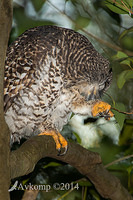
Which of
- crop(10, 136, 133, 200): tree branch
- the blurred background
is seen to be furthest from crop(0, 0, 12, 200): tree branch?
the blurred background

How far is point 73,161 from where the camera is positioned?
7.07ft

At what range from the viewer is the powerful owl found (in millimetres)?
1973

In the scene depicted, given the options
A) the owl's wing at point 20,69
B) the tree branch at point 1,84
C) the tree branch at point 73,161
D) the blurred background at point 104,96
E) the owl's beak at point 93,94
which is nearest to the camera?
the tree branch at point 1,84

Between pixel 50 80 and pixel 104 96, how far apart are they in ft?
3.06

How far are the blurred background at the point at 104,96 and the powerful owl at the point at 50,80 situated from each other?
0.24 meters

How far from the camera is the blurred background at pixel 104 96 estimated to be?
2.64 m

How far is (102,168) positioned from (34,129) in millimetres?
576

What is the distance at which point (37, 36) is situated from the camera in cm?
209

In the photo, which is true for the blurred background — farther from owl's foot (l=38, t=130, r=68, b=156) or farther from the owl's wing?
the owl's wing

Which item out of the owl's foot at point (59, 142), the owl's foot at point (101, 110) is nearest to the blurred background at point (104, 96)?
the owl's foot at point (101, 110)

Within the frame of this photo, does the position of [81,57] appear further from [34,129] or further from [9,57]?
[34,129]

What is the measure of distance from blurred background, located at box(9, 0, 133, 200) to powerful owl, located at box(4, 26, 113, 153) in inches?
9.4

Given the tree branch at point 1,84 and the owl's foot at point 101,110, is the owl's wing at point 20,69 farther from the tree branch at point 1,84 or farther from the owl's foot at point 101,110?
the tree branch at point 1,84

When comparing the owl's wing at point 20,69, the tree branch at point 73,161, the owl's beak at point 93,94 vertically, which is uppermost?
the owl's wing at point 20,69
